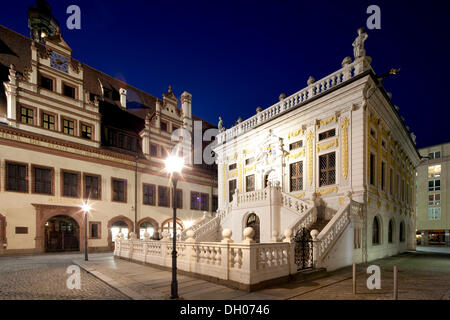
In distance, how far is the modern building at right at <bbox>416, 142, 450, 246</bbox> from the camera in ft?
139

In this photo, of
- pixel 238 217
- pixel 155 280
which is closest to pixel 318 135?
pixel 238 217

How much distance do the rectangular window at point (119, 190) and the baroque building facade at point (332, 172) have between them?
1122cm

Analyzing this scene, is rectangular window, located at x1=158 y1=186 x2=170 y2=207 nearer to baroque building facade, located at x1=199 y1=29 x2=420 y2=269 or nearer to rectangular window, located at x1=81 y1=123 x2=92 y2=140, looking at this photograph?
rectangular window, located at x1=81 y1=123 x2=92 y2=140

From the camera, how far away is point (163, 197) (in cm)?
2989

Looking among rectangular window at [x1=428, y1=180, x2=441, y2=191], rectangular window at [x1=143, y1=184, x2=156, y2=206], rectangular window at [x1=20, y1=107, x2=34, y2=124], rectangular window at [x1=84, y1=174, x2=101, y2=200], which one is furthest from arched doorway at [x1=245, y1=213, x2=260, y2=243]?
rectangular window at [x1=428, y1=180, x2=441, y2=191]

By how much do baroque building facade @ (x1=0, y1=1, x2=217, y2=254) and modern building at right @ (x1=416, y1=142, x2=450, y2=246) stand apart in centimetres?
3973

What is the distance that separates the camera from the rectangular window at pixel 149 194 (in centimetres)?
2824

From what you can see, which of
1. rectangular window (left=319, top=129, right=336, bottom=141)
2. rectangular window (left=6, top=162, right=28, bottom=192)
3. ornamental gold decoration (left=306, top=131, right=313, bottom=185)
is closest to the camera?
rectangular window (left=319, top=129, right=336, bottom=141)

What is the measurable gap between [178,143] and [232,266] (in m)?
24.9

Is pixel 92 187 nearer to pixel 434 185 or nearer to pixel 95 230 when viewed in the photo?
pixel 95 230

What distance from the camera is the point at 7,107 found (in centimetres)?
2052

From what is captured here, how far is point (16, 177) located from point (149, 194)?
11686 mm

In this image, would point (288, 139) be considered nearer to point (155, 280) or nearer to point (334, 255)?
point (334, 255)

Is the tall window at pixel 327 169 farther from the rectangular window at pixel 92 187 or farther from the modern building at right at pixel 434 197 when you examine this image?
the modern building at right at pixel 434 197
